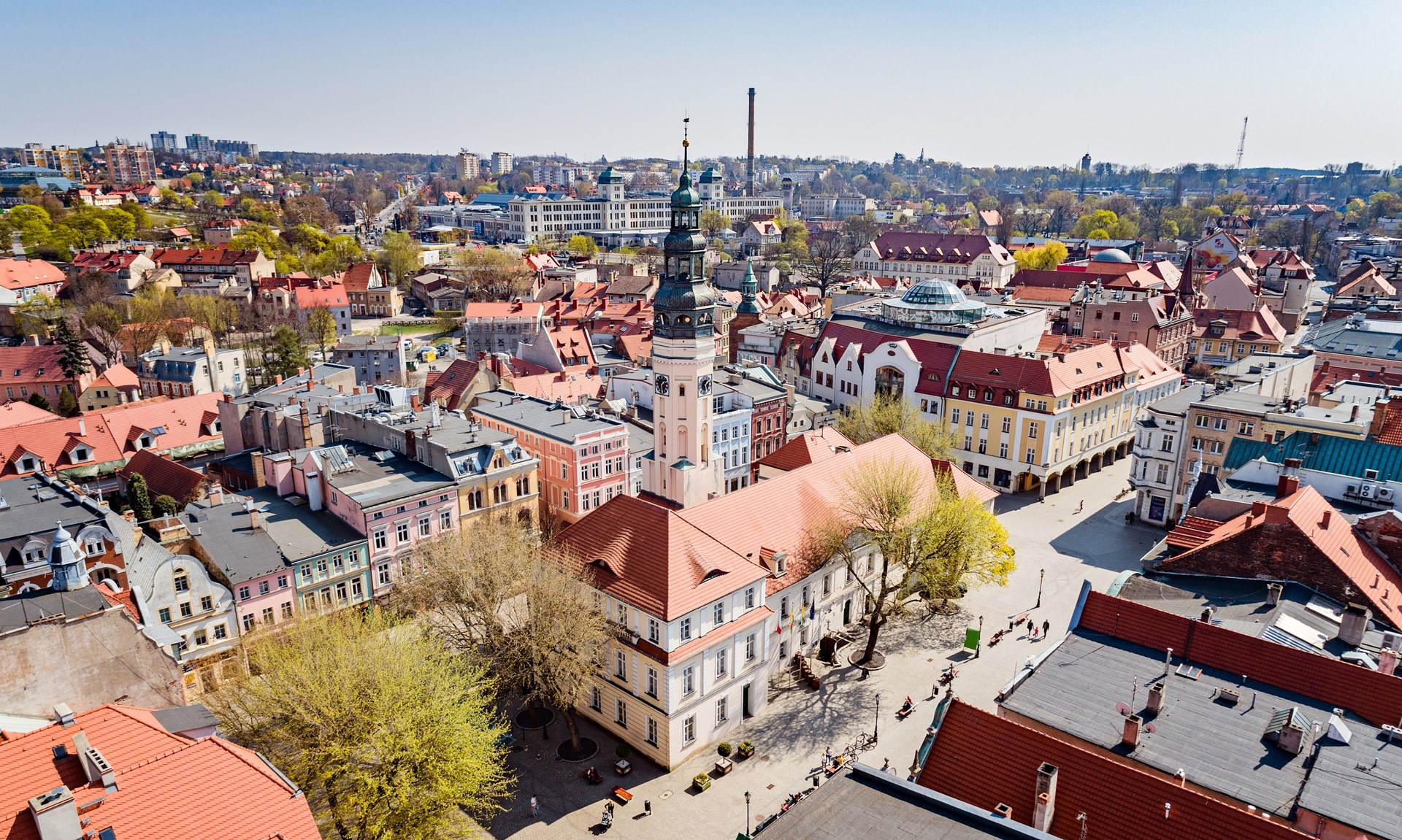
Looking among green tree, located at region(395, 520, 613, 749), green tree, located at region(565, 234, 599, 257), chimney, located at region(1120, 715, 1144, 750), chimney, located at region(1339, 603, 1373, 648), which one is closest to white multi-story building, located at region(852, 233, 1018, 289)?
green tree, located at region(565, 234, 599, 257)

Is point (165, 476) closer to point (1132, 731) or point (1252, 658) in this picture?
point (1132, 731)

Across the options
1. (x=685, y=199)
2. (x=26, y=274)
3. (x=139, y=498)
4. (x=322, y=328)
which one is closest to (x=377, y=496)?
(x=139, y=498)

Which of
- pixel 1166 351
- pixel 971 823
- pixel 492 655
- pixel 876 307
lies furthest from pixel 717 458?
pixel 1166 351

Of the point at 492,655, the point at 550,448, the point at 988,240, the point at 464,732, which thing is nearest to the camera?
the point at 464,732

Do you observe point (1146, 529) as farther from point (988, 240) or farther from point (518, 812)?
point (988, 240)

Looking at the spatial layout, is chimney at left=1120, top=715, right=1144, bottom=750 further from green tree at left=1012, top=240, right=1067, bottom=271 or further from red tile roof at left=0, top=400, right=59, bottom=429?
green tree at left=1012, top=240, right=1067, bottom=271
